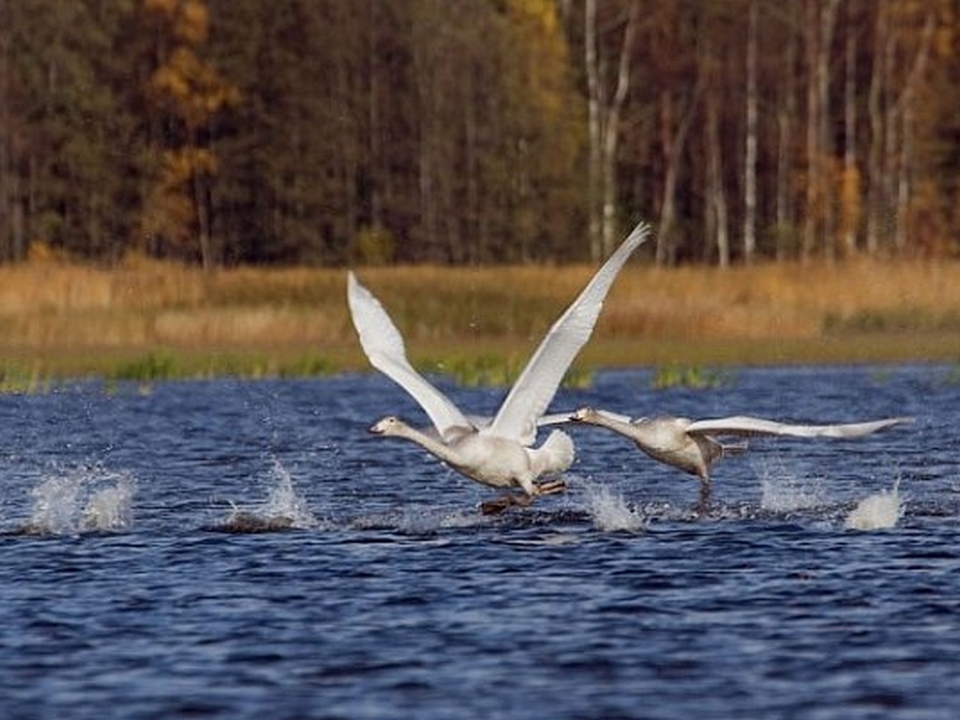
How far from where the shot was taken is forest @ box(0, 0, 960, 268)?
207 feet

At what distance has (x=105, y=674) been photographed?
1220cm

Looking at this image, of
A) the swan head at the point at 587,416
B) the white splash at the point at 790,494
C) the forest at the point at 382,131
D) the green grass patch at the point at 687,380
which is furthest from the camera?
the forest at the point at 382,131

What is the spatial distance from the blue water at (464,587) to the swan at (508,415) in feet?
1.36

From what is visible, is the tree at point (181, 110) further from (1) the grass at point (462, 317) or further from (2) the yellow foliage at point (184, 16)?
(1) the grass at point (462, 317)

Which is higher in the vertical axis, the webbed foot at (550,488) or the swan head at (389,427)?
the swan head at (389,427)

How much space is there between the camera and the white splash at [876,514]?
1736 centimetres

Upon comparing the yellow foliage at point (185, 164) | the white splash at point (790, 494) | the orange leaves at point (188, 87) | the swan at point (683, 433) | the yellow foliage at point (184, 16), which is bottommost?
the white splash at point (790, 494)

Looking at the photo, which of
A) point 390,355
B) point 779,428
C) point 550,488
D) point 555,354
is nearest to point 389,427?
point 390,355

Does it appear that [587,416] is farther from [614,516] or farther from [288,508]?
[288,508]

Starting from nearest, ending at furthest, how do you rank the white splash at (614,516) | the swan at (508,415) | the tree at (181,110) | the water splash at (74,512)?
the swan at (508,415) < the white splash at (614,516) < the water splash at (74,512) < the tree at (181,110)

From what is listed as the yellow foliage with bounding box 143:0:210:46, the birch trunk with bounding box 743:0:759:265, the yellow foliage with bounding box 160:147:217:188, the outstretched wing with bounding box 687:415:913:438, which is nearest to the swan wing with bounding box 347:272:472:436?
the outstretched wing with bounding box 687:415:913:438

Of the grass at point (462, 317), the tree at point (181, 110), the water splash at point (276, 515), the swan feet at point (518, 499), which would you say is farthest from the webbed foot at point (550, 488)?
the tree at point (181, 110)

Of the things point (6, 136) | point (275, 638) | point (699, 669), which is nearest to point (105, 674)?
point (275, 638)

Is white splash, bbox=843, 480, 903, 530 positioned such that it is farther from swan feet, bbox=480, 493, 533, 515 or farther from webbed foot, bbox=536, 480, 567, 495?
swan feet, bbox=480, 493, 533, 515
